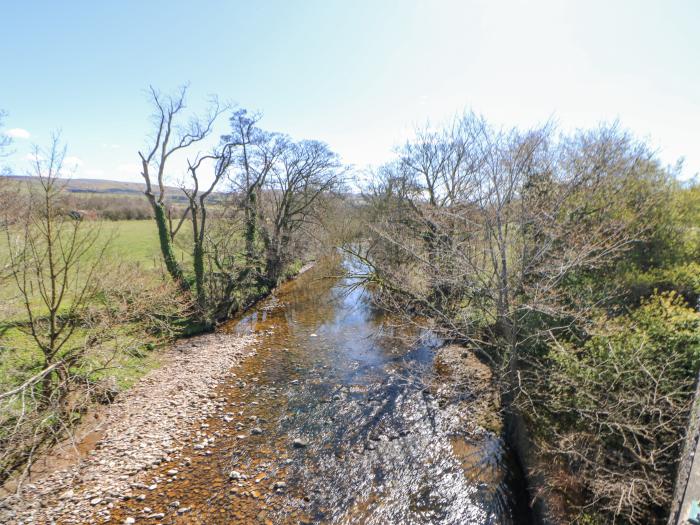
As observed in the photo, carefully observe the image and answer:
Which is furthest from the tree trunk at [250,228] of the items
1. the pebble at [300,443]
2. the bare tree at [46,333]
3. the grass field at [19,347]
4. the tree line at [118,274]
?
the pebble at [300,443]

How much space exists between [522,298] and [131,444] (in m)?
11.0

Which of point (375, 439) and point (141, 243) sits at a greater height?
point (141, 243)

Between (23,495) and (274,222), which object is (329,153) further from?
(23,495)

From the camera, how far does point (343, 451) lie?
784cm

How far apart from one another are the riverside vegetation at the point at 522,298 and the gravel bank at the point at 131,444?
0.67m

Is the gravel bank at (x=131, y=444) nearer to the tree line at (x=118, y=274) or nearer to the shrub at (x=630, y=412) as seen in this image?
the tree line at (x=118, y=274)

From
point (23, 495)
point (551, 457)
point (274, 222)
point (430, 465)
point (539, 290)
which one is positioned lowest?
point (23, 495)

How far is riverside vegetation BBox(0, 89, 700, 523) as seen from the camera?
5.88 m

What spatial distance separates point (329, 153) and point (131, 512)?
850 inches

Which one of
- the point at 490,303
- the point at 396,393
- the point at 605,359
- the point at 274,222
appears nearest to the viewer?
the point at 605,359

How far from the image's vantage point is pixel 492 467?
7250 millimetres

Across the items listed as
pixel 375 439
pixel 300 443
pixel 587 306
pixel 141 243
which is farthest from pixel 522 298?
pixel 141 243

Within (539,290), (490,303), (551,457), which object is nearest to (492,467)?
(551,457)

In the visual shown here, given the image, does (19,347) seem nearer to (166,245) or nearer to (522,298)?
(166,245)
